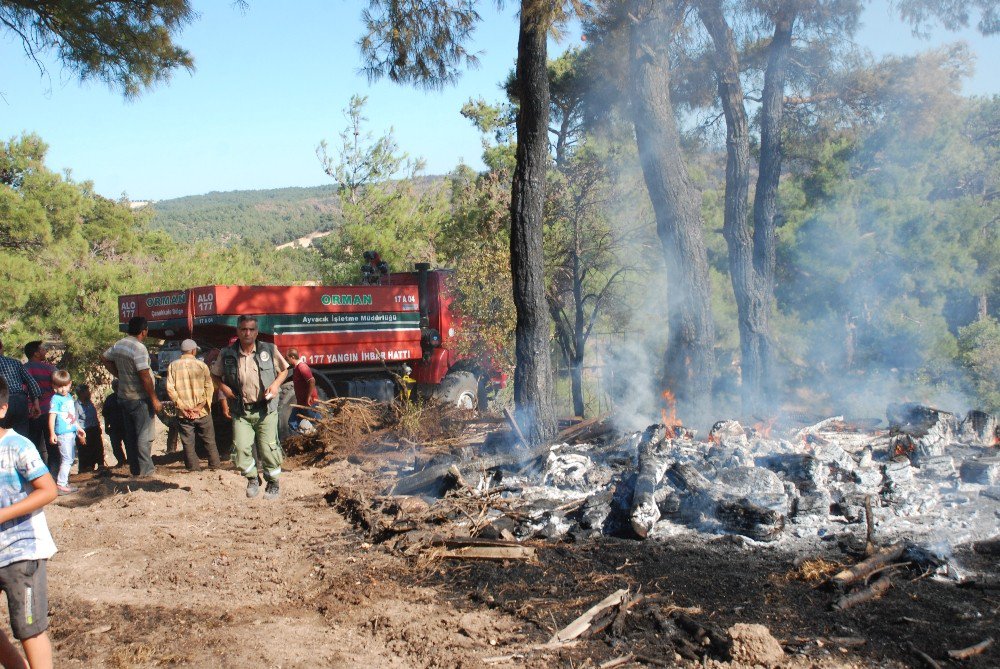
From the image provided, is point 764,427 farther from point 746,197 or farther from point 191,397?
point 191,397

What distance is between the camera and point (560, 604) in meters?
4.93

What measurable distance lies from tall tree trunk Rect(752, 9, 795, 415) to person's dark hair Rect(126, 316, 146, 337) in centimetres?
906

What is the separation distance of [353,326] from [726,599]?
842 centimetres

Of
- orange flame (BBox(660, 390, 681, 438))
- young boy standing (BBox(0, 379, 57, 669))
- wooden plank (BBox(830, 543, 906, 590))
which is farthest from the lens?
orange flame (BBox(660, 390, 681, 438))

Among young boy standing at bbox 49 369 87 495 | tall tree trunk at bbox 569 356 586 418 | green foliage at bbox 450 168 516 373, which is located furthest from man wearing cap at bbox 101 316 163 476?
tall tree trunk at bbox 569 356 586 418

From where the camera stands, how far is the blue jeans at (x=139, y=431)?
8734mm

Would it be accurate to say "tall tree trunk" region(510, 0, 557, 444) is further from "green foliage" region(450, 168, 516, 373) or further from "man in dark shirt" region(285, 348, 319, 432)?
"green foliage" region(450, 168, 516, 373)

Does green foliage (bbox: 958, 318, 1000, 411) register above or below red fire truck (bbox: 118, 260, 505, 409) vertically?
below

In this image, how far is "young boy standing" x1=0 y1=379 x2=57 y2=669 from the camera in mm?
3482

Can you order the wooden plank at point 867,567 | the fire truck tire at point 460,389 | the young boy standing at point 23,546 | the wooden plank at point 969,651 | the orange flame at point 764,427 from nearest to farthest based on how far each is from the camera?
the young boy standing at point 23,546
the wooden plank at point 969,651
the wooden plank at point 867,567
the orange flame at point 764,427
the fire truck tire at point 460,389

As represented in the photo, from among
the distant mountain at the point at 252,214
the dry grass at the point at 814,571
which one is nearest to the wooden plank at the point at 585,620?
the dry grass at the point at 814,571

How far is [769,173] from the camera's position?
1280cm

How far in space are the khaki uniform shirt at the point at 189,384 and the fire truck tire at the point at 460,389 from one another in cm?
456

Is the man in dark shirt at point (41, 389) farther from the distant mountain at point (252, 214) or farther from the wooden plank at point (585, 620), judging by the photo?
the distant mountain at point (252, 214)
